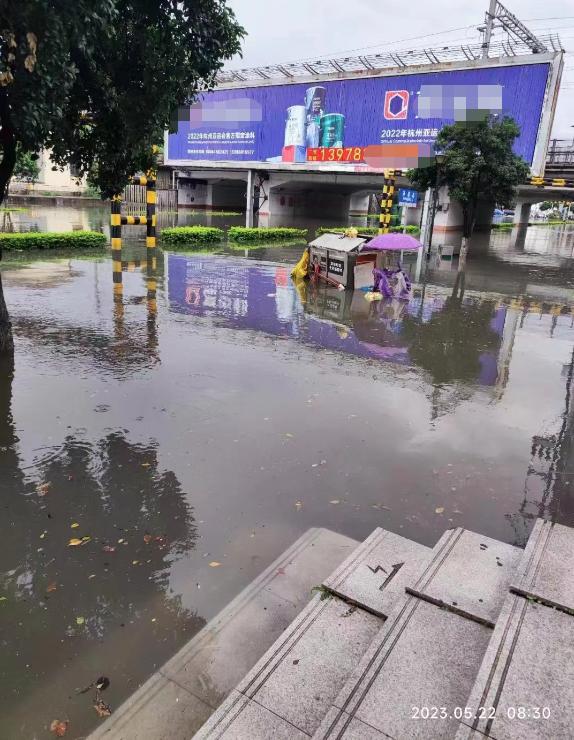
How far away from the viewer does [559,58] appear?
79.8ft

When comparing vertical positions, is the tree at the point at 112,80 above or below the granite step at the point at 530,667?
above

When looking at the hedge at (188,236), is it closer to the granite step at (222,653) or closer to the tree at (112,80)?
the tree at (112,80)

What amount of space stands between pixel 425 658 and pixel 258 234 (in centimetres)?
2472

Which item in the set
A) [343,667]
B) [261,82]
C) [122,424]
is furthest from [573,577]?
[261,82]

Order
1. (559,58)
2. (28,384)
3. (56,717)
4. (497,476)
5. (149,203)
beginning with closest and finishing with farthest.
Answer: (56,717) → (497,476) → (28,384) → (149,203) → (559,58)

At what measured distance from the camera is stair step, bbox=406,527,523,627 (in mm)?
2965

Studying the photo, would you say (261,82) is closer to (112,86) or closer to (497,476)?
(112,86)

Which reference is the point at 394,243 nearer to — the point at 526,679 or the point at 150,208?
the point at 526,679

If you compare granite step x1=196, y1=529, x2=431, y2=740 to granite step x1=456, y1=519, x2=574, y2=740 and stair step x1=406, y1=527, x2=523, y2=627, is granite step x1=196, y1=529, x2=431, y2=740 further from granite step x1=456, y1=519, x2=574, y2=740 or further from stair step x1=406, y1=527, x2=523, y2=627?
granite step x1=456, y1=519, x2=574, y2=740

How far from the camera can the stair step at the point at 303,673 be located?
92.4 inches

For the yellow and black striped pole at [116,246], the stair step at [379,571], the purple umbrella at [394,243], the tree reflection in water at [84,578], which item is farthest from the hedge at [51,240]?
the stair step at [379,571]

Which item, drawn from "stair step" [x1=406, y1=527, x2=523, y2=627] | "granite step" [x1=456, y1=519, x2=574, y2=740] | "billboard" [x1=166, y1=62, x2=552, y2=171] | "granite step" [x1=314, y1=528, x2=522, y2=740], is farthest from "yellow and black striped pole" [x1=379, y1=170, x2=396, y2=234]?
"granite step" [x1=456, y1=519, x2=574, y2=740]

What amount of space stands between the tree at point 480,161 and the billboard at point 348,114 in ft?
14.4

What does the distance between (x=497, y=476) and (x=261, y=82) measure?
34.2 meters
